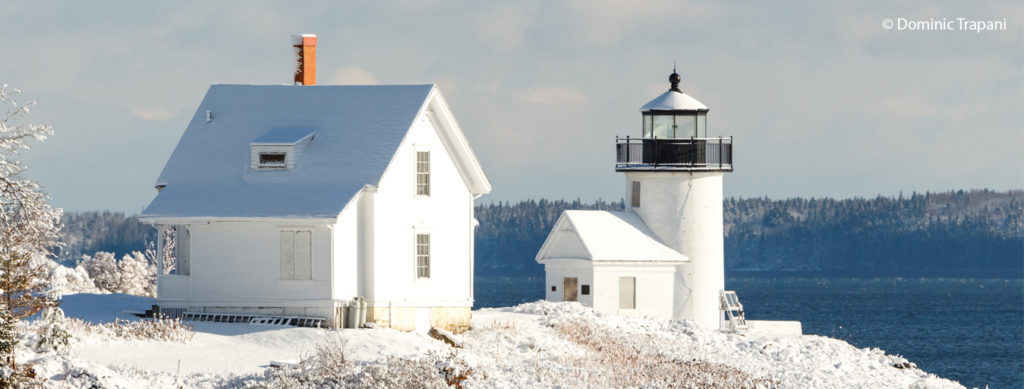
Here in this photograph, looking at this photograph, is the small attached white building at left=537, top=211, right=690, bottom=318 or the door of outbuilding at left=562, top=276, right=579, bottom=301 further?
the door of outbuilding at left=562, top=276, right=579, bottom=301

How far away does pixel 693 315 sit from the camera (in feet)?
153

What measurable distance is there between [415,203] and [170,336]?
7333 mm

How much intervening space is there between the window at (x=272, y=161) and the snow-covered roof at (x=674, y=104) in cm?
1639

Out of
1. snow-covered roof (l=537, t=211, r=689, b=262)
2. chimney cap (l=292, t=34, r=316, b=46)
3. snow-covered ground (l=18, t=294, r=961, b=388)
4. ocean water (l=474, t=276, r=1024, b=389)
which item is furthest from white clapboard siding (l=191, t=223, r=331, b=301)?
ocean water (l=474, t=276, r=1024, b=389)

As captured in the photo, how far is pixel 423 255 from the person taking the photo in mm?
35625

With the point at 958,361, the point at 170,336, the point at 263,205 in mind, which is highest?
the point at 263,205

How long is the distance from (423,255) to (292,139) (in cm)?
414

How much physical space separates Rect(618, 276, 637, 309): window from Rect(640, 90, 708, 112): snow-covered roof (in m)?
5.93

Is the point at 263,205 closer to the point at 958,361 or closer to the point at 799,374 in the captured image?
the point at 799,374

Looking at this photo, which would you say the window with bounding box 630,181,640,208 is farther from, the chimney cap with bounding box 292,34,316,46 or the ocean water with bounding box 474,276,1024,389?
the ocean water with bounding box 474,276,1024,389

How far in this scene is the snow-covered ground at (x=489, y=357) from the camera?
86.8 feet

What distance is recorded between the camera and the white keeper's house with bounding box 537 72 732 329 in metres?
45.6

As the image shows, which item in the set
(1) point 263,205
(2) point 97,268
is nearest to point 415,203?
(1) point 263,205

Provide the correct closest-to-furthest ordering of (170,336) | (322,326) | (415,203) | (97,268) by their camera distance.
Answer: (170,336) → (322,326) → (415,203) → (97,268)
